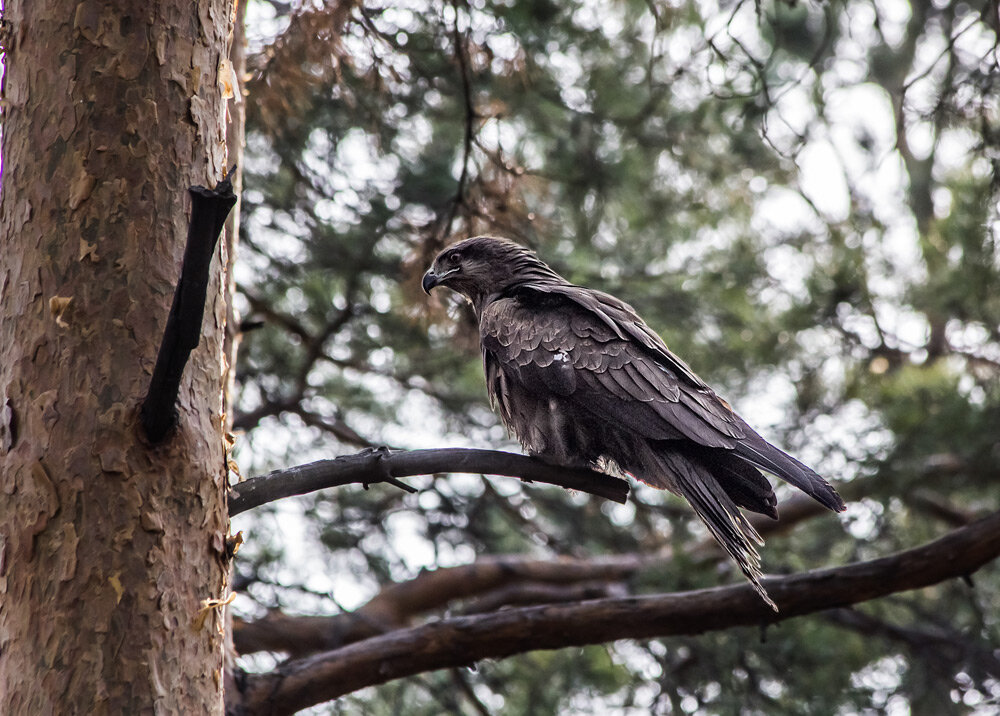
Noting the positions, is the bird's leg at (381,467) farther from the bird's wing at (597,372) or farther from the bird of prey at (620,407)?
the bird's wing at (597,372)

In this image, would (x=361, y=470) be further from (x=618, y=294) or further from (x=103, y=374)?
(x=618, y=294)

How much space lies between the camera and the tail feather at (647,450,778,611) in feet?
10.5

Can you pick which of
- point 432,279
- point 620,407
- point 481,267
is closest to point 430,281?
point 432,279

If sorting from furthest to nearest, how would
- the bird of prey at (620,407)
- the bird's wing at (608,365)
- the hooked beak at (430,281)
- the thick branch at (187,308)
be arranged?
1. the hooked beak at (430,281)
2. the bird's wing at (608,365)
3. the bird of prey at (620,407)
4. the thick branch at (187,308)

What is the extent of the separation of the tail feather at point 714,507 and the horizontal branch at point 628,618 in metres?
0.38

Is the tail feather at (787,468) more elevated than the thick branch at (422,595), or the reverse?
the thick branch at (422,595)

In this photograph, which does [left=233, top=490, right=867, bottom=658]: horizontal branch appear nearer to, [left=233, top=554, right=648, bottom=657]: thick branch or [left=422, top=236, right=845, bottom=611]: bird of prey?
[left=233, top=554, right=648, bottom=657]: thick branch

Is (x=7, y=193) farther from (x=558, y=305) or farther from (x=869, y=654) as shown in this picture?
(x=869, y=654)

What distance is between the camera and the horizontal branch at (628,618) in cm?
363

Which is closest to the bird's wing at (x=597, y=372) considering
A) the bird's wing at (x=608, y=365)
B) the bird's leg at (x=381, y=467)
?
the bird's wing at (x=608, y=365)

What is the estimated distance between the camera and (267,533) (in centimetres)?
720

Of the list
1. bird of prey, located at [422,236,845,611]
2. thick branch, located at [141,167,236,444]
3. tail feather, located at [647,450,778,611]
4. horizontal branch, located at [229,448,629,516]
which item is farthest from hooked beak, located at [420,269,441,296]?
thick branch, located at [141,167,236,444]

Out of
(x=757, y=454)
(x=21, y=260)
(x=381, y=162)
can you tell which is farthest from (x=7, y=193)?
(x=381, y=162)

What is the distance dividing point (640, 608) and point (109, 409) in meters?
2.22
